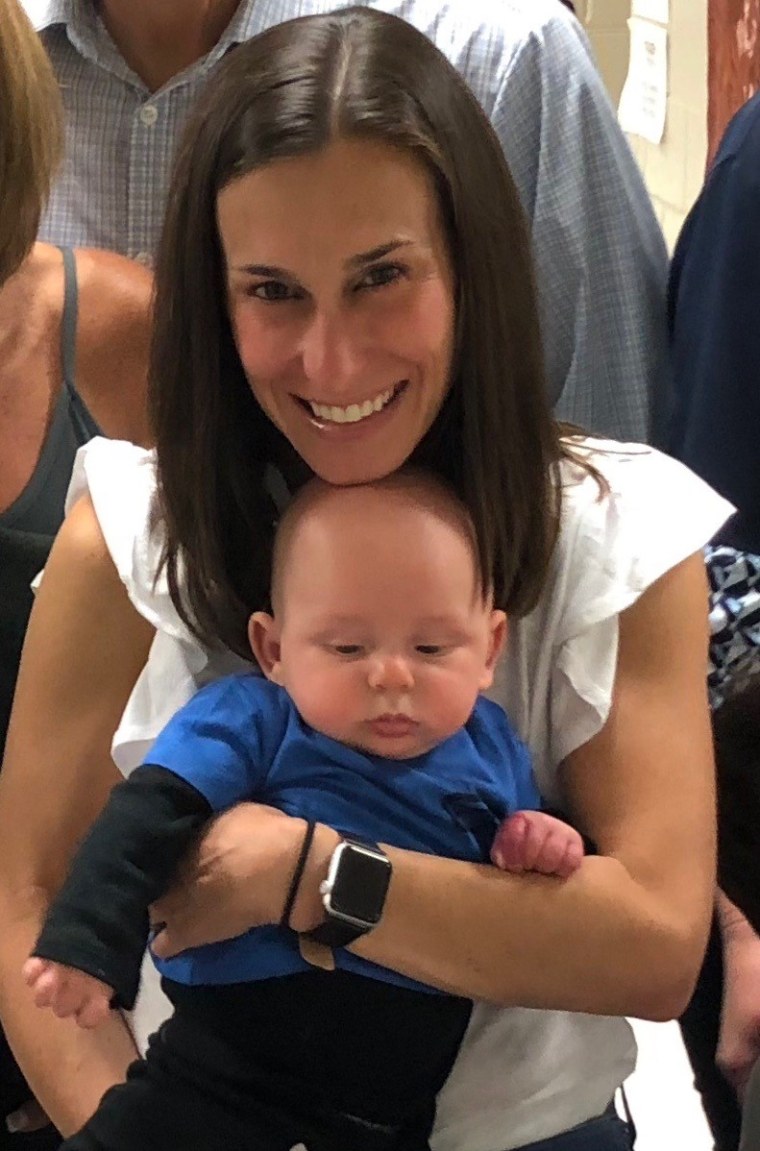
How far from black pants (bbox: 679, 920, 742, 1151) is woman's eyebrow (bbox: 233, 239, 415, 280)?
740 mm

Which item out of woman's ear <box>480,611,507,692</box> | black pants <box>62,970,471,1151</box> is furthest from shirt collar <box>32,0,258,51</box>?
black pants <box>62,970,471,1151</box>

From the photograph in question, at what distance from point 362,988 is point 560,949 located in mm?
157

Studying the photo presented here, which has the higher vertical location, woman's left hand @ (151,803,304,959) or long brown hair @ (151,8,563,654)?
long brown hair @ (151,8,563,654)

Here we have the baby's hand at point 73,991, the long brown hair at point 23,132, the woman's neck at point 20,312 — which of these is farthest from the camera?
the woman's neck at point 20,312

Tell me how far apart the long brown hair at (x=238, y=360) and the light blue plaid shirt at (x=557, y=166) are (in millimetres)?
497

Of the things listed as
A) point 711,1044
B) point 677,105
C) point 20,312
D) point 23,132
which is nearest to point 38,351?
point 20,312

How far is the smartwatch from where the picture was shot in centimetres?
108

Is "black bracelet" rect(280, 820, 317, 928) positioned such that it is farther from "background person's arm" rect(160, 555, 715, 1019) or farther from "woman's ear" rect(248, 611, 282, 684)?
"woman's ear" rect(248, 611, 282, 684)

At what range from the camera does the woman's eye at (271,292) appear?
1163mm

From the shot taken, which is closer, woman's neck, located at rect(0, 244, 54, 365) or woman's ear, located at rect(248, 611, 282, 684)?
woman's ear, located at rect(248, 611, 282, 684)

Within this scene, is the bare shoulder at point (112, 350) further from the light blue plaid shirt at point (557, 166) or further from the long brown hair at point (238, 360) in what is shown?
the long brown hair at point (238, 360)

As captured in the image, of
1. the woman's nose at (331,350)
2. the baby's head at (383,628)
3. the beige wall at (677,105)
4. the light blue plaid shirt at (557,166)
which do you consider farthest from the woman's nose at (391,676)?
the beige wall at (677,105)

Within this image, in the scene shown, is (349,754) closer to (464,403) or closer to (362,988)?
(362,988)

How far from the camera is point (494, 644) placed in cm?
120
